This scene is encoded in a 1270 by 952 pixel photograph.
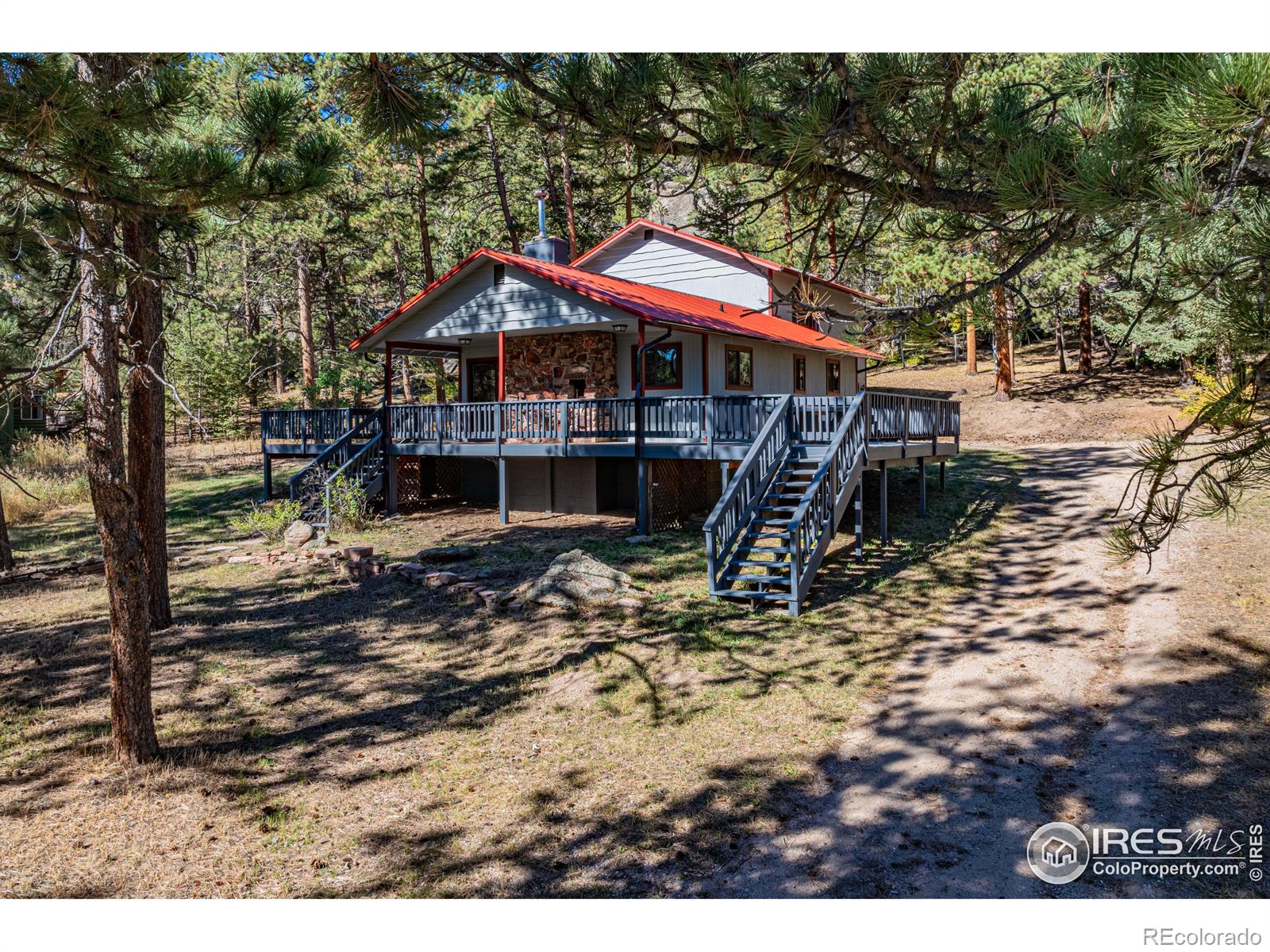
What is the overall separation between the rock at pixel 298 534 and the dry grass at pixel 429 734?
231cm

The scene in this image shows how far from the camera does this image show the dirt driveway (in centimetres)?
504

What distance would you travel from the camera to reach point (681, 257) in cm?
2284

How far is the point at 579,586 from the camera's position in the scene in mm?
10875

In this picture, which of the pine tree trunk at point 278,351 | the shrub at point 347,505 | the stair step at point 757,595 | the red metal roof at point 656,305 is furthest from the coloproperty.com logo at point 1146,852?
the pine tree trunk at point 278,351

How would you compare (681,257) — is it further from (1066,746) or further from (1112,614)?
(1066,746)

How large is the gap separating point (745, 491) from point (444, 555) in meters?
5.07

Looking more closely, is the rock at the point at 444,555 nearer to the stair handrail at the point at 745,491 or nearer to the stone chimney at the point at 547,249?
the stair handrail at the point at 745,491

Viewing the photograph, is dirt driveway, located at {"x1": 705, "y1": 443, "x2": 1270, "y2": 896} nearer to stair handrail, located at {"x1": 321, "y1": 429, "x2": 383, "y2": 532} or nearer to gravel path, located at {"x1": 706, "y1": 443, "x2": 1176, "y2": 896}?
gravel path, located at {"x1": 706, "y1": 443, "x2": 1176, "y2": 896}

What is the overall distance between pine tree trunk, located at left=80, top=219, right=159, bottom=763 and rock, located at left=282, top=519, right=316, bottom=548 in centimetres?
894

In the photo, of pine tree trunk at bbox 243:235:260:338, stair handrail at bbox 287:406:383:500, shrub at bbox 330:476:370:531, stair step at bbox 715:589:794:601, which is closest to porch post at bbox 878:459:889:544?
stair step at bbox 715:589:794:601

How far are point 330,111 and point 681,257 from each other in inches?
436

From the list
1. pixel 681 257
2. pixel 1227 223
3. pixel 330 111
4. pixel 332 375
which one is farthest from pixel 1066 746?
pixel 332 375

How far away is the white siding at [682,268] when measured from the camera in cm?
2202

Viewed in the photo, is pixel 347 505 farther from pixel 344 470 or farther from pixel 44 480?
pixel 44 480
